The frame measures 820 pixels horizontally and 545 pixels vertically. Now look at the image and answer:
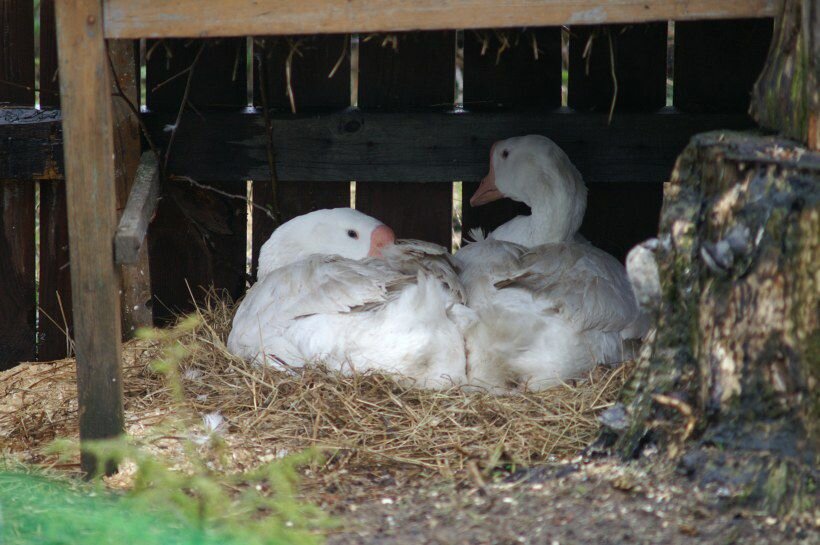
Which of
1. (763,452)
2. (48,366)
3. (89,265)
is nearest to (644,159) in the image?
(763,452)

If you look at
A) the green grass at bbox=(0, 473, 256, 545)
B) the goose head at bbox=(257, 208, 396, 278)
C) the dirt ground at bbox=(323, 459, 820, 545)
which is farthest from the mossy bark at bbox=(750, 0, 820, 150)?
the goose head at bbox=(257, 208, 396, 278)

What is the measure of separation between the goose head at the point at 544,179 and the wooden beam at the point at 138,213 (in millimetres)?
1757

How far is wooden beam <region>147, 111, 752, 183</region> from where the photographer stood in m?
5.34

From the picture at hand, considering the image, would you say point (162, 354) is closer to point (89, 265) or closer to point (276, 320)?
point (276, 320)

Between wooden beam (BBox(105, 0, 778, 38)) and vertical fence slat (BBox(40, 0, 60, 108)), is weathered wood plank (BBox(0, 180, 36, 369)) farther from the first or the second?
wooden beam (BBox(105, 0, 778, 38))

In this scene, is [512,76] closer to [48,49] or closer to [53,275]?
[48,49]

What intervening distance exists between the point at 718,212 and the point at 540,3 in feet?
3.07

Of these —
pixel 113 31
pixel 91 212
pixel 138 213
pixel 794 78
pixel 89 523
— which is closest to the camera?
pixel 89 523

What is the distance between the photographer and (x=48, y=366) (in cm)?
519

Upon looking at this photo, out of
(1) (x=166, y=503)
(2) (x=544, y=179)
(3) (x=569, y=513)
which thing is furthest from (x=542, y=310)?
(1) (x=166, y=503)

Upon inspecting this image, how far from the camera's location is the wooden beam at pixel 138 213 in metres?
3.64

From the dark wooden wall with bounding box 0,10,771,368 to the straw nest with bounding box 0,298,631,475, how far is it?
1.09 meters

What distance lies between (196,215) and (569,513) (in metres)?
3.24

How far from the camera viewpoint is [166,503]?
302cm
